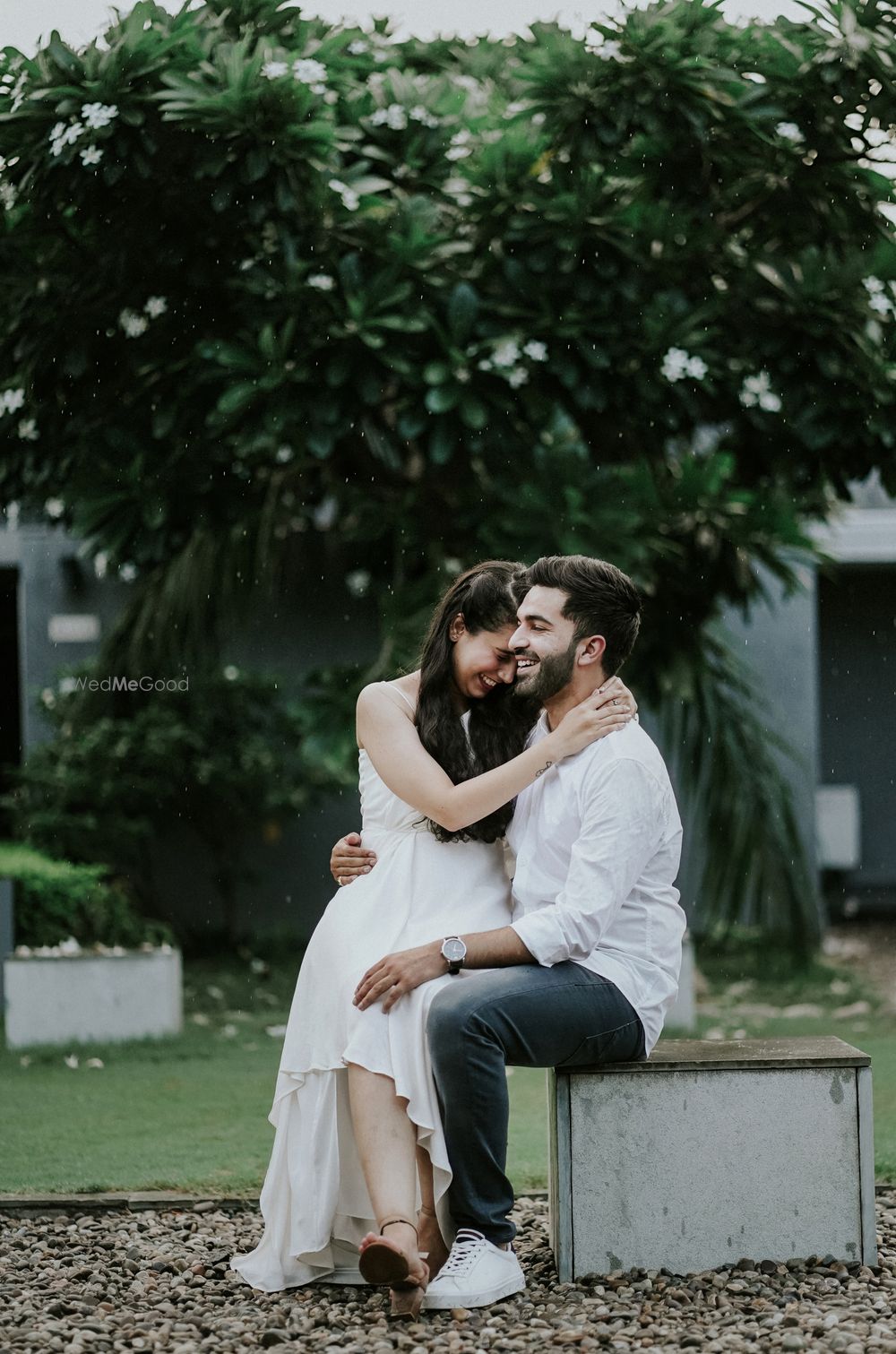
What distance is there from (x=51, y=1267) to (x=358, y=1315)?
2.61ft

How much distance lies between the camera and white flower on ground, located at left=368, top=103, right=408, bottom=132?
18.9 feet

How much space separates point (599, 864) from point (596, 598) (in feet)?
1.78

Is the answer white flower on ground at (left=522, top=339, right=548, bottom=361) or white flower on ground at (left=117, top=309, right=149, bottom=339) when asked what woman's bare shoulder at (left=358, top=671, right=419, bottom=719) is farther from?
white flower on ground at (left=117, top=309, right=149, bottom=339)

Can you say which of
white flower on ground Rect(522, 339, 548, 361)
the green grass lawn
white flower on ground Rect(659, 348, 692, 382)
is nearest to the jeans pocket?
the green grass lawn

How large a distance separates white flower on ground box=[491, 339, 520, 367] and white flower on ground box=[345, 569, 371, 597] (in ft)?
6.16

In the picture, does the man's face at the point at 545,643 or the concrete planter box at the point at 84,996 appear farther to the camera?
the concrete planter box at the point at 84,996

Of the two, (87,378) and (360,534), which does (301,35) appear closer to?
(87,378)

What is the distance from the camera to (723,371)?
19.2ft

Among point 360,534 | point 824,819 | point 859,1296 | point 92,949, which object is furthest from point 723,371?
point 824,819

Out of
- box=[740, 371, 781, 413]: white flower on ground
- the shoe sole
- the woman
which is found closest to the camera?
the shoe sole

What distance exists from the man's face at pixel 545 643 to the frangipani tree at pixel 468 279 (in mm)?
2394

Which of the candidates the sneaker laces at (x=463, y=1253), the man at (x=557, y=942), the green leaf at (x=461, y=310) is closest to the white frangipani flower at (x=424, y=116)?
the green leaf at (x=461, y=310)

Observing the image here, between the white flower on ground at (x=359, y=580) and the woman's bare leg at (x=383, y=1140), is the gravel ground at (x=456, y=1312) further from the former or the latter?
the white flower on ground at (x=359, y=580)

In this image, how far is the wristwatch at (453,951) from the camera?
2.90 metres
